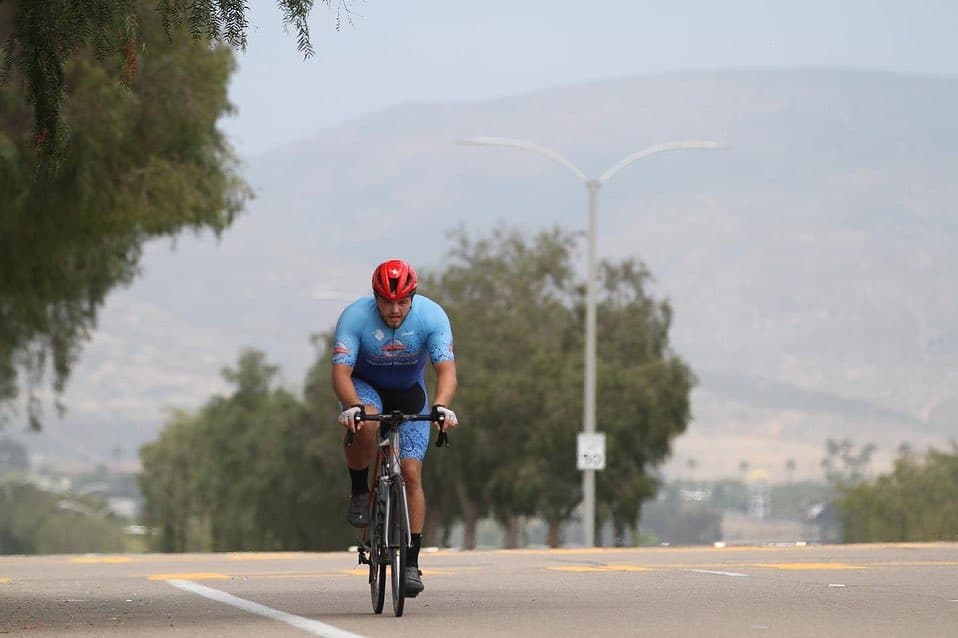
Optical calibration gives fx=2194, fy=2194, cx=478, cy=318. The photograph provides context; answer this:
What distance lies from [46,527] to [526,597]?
15955cm

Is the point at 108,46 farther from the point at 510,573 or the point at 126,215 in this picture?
the point at 126,215

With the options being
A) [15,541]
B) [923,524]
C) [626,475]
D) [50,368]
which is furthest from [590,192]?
[15,541]

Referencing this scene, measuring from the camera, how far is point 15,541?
17588cm

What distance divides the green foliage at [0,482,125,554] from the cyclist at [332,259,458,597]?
498ft

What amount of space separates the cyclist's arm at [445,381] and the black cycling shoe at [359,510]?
0.90 meters

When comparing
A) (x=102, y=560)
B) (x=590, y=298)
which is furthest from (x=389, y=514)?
(x=590, y=298)

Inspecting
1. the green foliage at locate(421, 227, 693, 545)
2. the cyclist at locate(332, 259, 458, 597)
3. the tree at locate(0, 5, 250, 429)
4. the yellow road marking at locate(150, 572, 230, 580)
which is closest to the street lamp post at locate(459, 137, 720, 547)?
the tree at locate(0, 5, 250, 429)

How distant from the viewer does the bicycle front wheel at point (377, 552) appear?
12445 millimetres

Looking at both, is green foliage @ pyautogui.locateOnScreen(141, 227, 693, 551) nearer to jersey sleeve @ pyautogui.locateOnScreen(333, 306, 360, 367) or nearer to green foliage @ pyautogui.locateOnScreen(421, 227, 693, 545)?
green foliage @ pyautogui.locateOnScreen(421, 227, 693, 545)

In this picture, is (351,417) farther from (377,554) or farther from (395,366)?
(377,554)

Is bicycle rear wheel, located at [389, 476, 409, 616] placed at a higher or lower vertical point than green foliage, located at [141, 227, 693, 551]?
lower

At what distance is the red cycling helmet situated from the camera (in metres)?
12.5

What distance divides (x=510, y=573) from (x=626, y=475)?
51.8 m

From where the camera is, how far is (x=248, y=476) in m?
92.6
